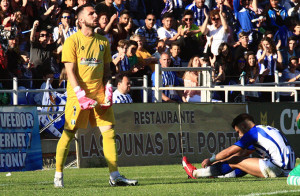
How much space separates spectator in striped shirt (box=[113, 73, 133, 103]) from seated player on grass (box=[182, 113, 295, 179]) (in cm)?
418

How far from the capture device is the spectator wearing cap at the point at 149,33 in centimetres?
1864

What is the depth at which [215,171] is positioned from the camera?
35.5 ft

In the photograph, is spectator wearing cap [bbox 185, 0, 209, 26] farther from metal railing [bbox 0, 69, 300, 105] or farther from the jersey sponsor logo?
the jersey sponsor logo

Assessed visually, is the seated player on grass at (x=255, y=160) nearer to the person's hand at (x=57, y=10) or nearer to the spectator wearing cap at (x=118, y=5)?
the person's hand at (x=57, y=10)

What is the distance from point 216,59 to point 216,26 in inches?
65.6

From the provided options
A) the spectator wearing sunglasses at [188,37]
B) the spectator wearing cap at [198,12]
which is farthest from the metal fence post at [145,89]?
the spectator wearing cap at [198,12]

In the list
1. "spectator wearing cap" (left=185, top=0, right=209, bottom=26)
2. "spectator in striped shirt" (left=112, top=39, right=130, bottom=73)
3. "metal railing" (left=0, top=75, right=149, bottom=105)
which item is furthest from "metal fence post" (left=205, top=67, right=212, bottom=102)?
"spectator wearing cap" (left=185, top=0, right=209, bottom=26)

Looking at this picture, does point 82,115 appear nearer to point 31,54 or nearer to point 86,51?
point 86,51

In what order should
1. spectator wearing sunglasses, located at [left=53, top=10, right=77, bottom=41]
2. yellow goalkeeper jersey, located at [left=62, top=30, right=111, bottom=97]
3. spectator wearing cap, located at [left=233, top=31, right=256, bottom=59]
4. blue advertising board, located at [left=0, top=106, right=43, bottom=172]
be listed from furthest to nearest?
1. spectator wearing cap, located at [left=233, top=31, right=256, bottom=59]
2. spectator wearing sunglasses, located at [left=53, top=10, right=77, bottom=41]
3. blue advertising board, located at [left=0, top=106, right=43, bottom=172]
4. yellow goalkeeper jersey, located at [left=62, top=30, right=111, bottom=97]

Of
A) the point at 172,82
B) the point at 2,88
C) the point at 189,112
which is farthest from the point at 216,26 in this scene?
the point at 2,88

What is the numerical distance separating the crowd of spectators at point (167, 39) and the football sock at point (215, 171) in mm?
4331

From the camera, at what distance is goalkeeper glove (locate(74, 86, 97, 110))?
356 inches

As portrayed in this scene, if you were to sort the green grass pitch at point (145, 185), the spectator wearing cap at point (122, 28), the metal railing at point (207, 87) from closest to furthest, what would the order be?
1. the green grass pitch at point (145, 185)
2. the metal railing at point (207, 87)
3. the spectator wearing cap at point (122, 28)

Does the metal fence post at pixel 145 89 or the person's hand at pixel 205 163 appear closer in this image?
the person's hand at pixel 205 163
